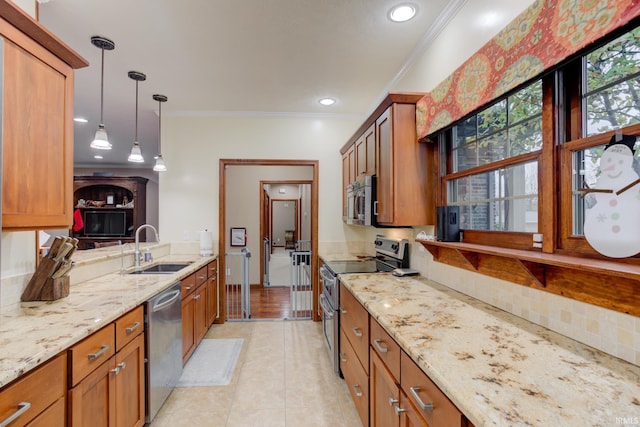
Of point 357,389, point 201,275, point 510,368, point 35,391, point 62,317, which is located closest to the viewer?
point 510,368

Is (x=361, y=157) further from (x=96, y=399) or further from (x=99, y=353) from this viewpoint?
(x=96, y=399)

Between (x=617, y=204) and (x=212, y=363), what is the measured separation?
3048 mm

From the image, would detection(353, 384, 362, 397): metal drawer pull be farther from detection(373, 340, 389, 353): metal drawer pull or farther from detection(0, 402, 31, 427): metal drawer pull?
detection(0, 402, 31, 427): metal drawer pull

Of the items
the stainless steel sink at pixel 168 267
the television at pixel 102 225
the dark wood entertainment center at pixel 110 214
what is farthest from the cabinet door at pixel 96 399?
the television at pixel 102 225

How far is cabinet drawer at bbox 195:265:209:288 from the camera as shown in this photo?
305 cm

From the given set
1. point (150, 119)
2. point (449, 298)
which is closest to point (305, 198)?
point (150, 119)

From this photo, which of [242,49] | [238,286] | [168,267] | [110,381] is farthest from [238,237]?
[110,381]

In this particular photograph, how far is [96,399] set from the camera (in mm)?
1417

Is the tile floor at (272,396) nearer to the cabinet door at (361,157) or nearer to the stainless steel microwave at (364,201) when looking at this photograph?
the stainless steel microwave at (364,201)

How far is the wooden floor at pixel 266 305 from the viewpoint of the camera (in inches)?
165

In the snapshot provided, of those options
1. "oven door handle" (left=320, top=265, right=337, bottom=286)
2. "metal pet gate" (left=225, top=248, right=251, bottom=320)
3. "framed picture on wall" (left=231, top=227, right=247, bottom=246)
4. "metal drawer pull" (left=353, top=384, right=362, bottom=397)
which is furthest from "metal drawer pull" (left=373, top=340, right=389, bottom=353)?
"framed picture on wall" (left=231, top=227, right=247, bottom=246)

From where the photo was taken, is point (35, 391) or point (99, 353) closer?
point (35, 391)

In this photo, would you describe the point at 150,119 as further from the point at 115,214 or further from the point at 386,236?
the point at 115,214

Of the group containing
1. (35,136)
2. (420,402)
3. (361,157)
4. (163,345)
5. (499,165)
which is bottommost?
(163,345)
